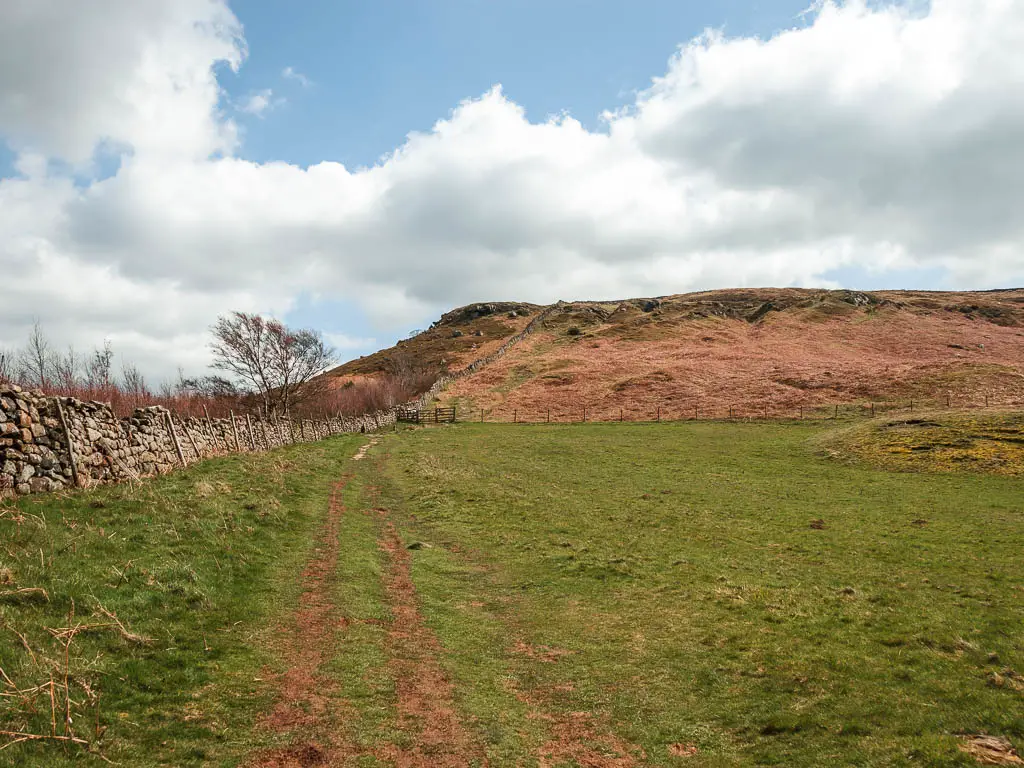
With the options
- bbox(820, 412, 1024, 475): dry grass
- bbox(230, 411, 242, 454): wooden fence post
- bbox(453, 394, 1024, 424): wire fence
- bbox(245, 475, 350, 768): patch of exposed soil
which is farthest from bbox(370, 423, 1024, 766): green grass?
bbox(453, 394, 1024, 424): wire fence

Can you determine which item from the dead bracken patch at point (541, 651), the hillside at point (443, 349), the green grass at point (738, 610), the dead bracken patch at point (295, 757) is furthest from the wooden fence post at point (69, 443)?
the hillside at point (443, 349)

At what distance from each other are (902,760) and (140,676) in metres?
10.6

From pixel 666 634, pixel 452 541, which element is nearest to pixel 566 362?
pixel 452 541

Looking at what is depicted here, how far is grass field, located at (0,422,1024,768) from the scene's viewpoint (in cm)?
820

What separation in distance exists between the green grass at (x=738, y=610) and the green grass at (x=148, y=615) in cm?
361

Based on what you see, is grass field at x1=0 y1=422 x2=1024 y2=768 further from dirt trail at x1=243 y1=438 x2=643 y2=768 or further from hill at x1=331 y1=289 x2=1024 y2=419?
hill at x1=331 y1=289 x2=1024 y2=419

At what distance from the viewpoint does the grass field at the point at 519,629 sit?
8203mm

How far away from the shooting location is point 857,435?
42031 millimetres

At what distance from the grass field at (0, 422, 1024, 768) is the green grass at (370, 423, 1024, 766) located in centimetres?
7

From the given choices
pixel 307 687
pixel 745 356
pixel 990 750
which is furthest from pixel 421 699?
pixel 745 356

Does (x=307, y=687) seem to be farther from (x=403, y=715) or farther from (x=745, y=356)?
(x=745, y=356)

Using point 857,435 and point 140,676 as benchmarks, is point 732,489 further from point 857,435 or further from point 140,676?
point 140,676

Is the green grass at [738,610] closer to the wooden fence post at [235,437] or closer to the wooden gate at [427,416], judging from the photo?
the wooden fence post at [235,437]

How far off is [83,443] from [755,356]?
306ft
